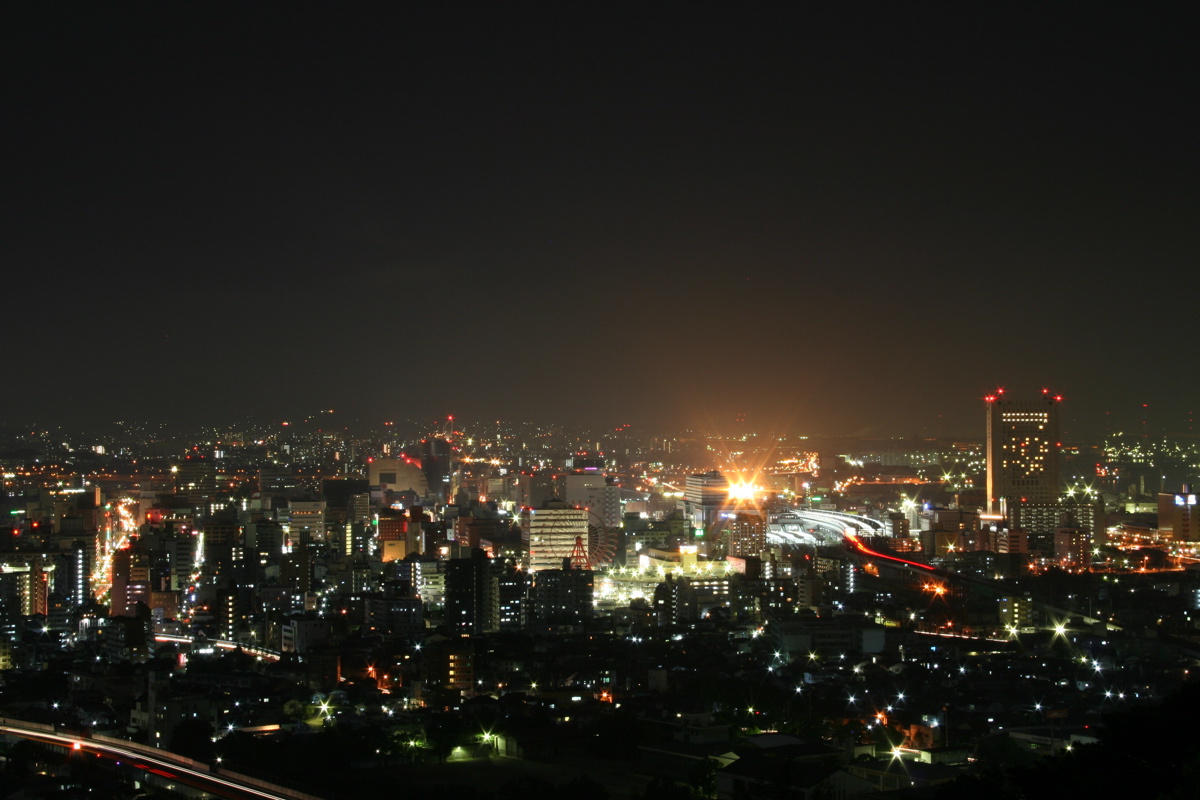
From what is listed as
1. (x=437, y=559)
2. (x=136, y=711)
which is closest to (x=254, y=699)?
(x=136, y=711)

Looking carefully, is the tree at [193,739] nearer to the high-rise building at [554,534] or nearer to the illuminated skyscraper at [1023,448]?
the high-rise building at [554,534]

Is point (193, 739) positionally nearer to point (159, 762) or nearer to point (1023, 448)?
point (159, 762)

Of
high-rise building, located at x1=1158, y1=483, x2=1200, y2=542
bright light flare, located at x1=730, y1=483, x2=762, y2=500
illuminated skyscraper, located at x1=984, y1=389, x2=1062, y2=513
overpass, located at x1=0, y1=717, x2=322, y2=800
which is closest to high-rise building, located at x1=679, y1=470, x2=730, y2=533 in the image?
bright light flare, located at x1=730, y1=483, x2=762, y2=500

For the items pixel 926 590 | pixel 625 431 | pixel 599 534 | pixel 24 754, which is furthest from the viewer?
pixel 625 431

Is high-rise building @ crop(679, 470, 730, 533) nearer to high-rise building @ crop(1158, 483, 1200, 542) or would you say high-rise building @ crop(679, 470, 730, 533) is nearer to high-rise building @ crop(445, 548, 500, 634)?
high-rise building @ crop(1158, 483, 1200, 542)

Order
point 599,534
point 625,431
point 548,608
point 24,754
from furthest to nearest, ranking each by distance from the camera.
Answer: point 625,431, point 599,534, point 548,608, point 24,754

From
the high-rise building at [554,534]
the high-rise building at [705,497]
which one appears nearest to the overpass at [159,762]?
the high-rise building at [554,534]

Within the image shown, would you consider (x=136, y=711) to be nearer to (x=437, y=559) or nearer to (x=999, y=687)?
(x=999, y=687)

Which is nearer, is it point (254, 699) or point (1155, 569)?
point (254, 699)
